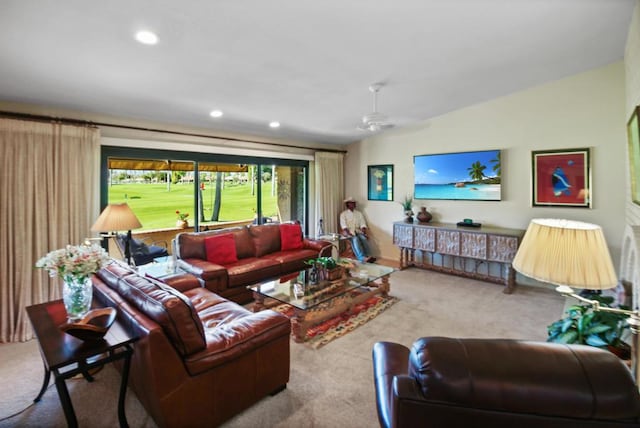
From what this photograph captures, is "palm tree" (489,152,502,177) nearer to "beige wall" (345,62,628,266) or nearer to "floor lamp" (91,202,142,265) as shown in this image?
"beige wall" (345,62,628,266)

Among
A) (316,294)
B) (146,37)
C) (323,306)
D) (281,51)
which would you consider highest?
(281,51)

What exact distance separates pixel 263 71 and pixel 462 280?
13.4 feet

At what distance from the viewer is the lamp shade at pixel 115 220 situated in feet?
9.82

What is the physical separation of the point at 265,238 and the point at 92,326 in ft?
10.2

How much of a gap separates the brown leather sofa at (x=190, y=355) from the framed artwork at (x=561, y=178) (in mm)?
4101

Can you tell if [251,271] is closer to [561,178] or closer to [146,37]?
[146,37]

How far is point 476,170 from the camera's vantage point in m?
4.87

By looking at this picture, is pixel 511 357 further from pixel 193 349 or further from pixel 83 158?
pixel 83 158

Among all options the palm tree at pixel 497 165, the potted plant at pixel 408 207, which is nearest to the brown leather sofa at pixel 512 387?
the palm tree at pixel 497 165

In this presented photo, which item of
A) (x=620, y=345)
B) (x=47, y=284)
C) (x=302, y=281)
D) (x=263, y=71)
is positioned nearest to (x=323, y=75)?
(x=263, y=71)

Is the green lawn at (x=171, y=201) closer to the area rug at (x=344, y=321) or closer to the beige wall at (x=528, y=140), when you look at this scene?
the area rug at (x=344, y=321)

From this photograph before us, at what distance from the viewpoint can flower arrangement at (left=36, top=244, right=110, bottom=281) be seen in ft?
6.23

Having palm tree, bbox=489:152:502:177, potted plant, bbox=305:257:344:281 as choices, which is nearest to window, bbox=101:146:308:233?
potted plant, bbox=305:257:344:281

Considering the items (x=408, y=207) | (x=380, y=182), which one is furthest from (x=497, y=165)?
(x=380, y=182)
